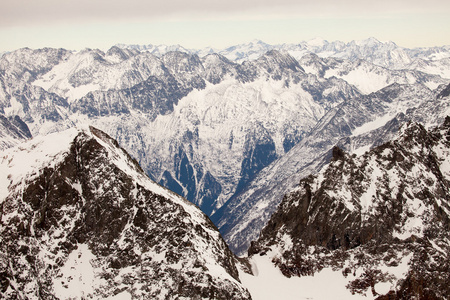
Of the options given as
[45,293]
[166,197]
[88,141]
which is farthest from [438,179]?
[45,293]

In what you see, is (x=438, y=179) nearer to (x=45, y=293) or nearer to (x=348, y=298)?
(x=348, y=298)

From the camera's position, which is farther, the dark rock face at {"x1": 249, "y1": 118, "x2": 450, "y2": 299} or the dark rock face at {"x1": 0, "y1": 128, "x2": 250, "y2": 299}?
the dark rock face at {"x1": 249, "y1": 118, "x2": 450, "y2": 299}

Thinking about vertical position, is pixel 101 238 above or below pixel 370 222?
above

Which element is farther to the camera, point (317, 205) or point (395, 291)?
point (317, 205)

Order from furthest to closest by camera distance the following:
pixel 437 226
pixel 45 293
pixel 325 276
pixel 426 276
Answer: pixel 437 226, pixel 325 276, pixel 426 276, pixel 45 293
